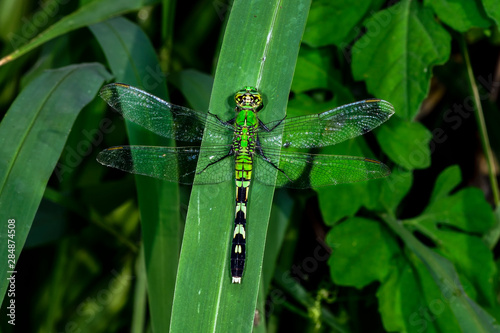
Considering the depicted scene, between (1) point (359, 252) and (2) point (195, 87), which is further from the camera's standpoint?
(2) point (195, 87)

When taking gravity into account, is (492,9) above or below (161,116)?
above

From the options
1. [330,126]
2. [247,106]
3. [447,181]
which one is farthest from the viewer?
[447,181]

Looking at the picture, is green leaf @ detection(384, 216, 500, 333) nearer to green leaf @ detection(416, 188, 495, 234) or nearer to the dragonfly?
green leaf @ detection(416, 188, 495, 234)

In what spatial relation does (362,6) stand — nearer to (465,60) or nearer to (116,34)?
(465,60)

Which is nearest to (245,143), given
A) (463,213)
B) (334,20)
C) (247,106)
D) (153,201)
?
(247,106)

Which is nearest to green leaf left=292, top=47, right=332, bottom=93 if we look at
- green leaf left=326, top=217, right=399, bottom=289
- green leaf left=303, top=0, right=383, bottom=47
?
green leaf left=303, top=0, right=383, bottom=47

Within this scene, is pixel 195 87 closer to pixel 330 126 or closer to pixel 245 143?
pixel 245 143

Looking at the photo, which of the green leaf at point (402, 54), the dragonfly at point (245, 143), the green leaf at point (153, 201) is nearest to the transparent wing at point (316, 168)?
the dragonfly at point (245, 143)

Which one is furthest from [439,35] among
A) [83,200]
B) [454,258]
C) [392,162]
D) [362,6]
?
[83,200]
